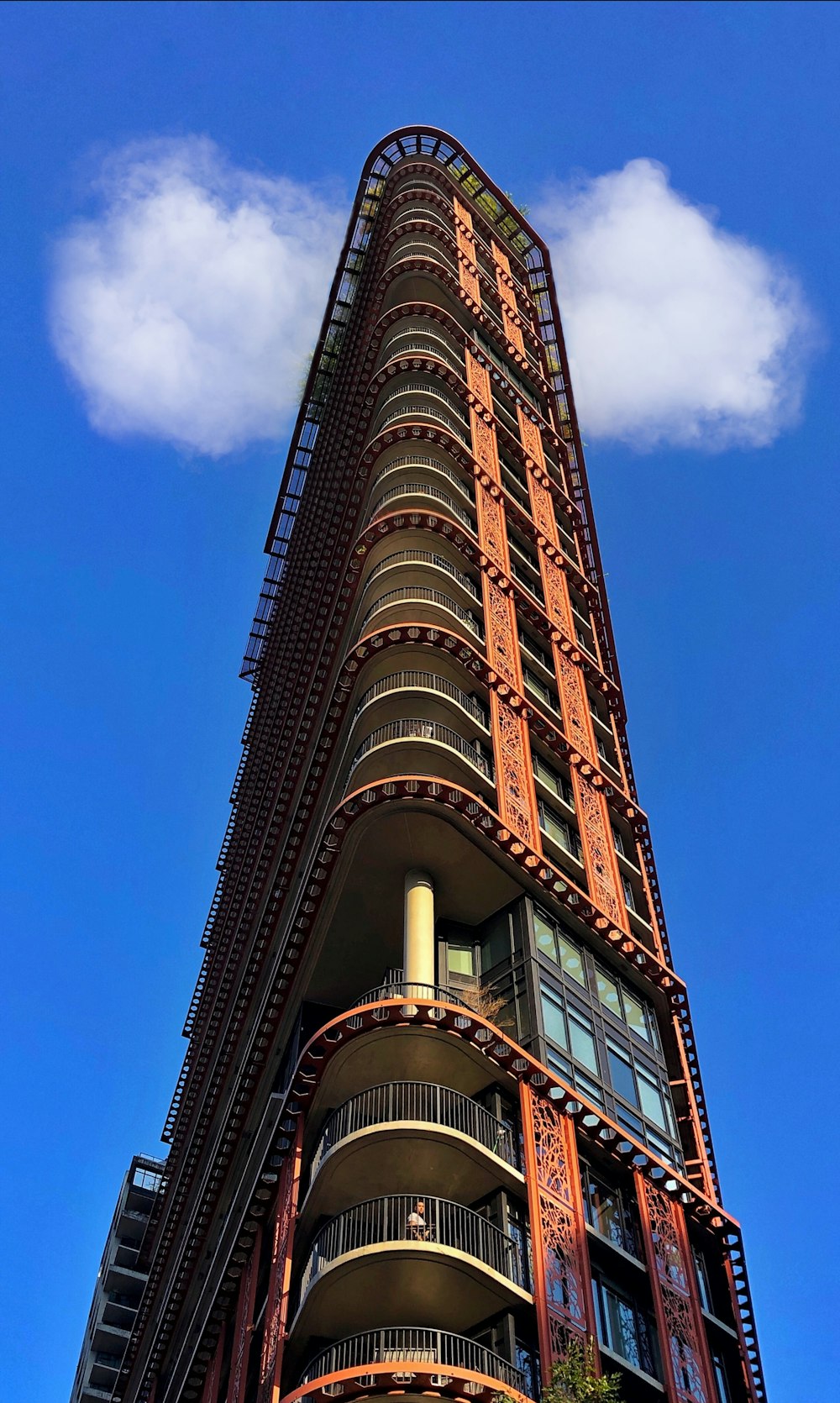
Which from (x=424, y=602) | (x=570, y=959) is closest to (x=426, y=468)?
(x=424, y=602)

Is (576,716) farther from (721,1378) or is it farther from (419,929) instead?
(721,1378)

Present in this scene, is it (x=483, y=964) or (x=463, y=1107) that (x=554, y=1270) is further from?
(x=483, y=964)

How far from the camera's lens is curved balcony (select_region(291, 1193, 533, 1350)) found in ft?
92.0

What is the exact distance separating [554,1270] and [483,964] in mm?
10798

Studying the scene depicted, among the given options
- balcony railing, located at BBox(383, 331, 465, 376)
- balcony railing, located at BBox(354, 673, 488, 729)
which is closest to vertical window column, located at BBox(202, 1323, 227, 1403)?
balcony railing, located at BBox(354, 673, 488, 729)

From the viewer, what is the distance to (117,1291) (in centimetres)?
8244

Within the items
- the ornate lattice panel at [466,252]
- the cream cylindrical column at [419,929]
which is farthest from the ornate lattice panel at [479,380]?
the cream cylindrical column at [419,929]

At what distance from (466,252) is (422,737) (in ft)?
135

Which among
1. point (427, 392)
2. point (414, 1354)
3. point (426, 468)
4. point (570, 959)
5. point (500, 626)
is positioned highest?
point (427, 392)

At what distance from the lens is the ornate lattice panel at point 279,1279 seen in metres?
29.7

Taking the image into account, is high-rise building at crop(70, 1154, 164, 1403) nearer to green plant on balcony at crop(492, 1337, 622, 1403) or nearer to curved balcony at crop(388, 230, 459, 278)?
curved balcony at crop(388, 230, 459, 278)

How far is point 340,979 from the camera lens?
138 ft

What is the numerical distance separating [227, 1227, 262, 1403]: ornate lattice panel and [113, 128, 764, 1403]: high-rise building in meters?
0.18

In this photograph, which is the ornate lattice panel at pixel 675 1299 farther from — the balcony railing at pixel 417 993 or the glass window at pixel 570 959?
the glass window at pixel 570 959
